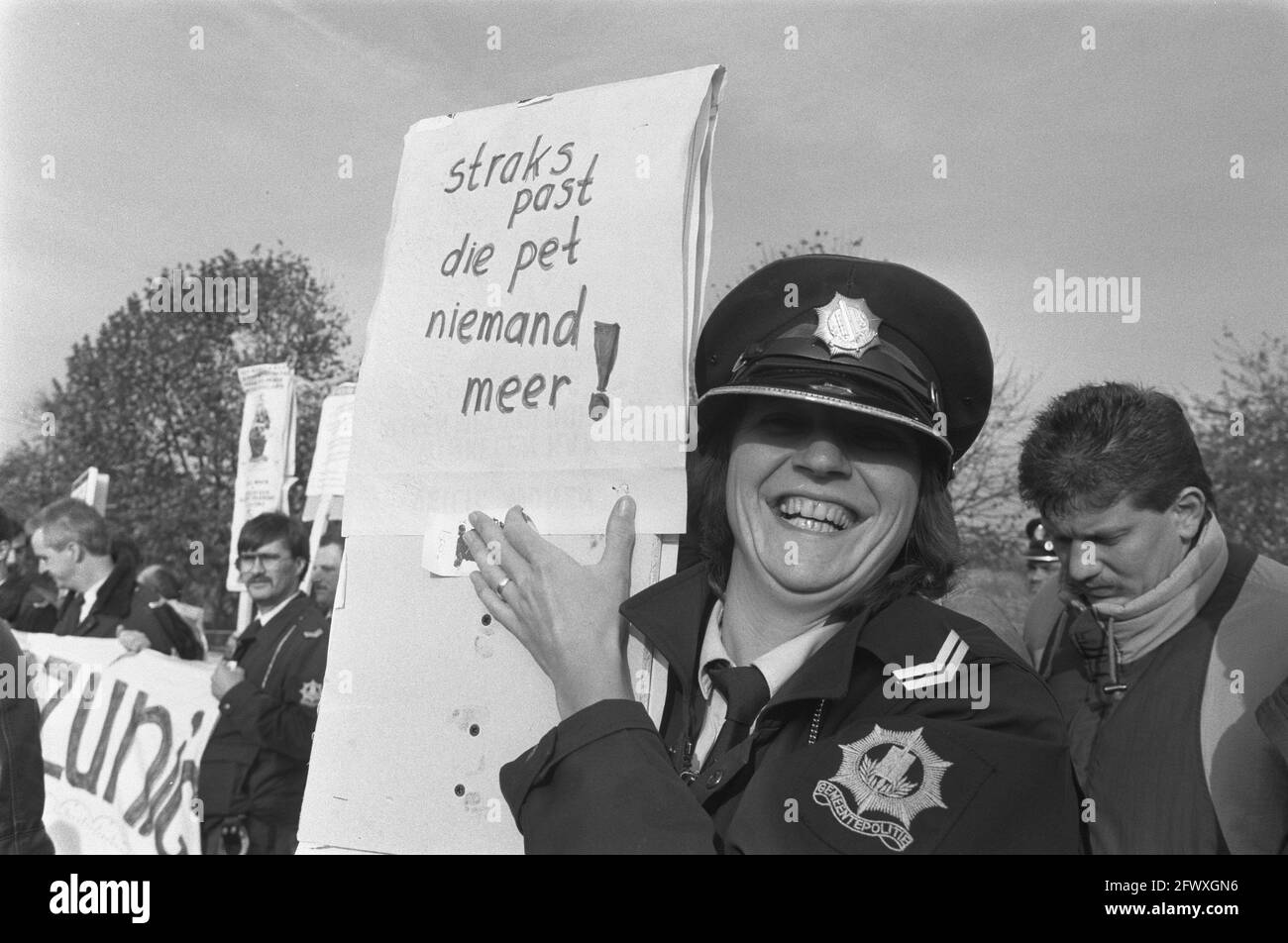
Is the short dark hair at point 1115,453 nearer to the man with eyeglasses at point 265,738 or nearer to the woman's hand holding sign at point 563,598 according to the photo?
the woman's hand holding sign at point 563,598

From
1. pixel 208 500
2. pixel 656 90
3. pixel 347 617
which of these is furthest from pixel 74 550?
pixel 208 500

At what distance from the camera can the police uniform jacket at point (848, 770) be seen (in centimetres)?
138

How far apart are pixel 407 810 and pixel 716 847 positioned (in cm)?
59

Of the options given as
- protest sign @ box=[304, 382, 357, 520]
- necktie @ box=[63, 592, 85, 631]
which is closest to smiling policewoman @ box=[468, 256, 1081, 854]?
protest sign @ box=[304, 382, 357, 520]

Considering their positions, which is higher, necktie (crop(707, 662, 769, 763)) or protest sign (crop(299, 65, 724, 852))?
protest sign (crop(299, 65, 724, 852))

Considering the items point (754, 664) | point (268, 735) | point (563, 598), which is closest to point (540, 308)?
point (563, 598)

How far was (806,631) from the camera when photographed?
168 centimetres

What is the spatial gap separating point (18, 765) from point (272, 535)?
2.89m

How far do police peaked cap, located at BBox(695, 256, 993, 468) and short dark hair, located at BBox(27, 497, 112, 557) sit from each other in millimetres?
5630

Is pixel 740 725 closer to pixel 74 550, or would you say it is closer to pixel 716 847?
pixel 716 847

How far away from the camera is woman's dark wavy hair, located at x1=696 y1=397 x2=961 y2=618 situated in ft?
5.57

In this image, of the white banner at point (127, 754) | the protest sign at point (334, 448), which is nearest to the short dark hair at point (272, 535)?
the protest sign at point (334, 448)

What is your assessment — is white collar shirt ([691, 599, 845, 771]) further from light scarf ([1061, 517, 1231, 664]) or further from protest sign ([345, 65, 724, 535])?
light scarf ([1061, 517, 1231, 664])

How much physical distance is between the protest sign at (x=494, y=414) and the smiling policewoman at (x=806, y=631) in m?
0.08
